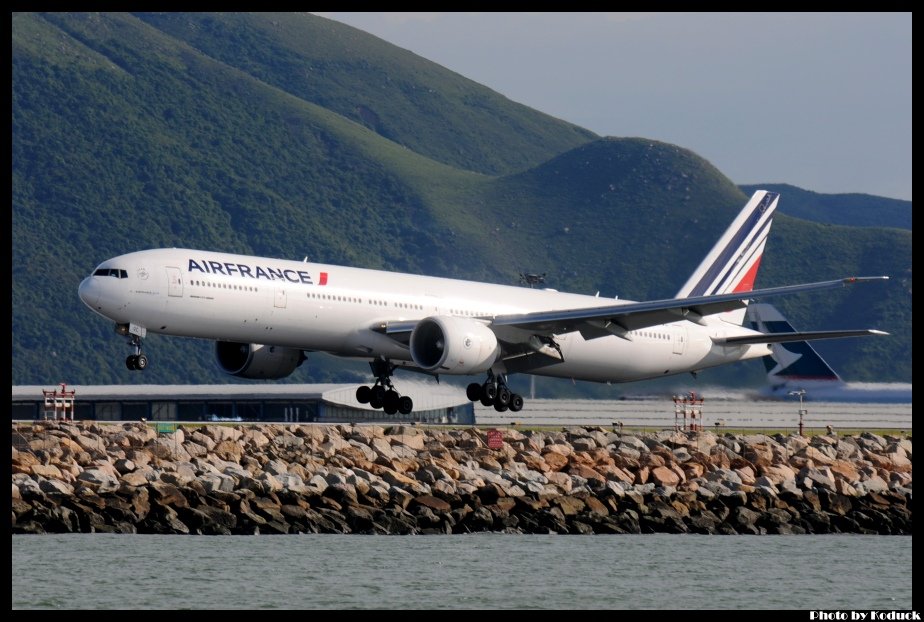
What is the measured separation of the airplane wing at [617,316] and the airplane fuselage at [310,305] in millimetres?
761

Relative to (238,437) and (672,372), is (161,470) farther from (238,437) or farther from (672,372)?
(672,372)

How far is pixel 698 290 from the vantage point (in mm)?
74312

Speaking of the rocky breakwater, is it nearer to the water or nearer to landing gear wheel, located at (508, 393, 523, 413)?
the water

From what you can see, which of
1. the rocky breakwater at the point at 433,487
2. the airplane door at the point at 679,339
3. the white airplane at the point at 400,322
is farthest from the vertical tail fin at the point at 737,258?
the rocky breakwater at the point at 433,487

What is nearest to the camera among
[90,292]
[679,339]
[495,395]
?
[90,292]

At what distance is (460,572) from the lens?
4753cm

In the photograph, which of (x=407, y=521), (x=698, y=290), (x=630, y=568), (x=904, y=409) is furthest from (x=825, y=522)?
(x=904, y=409)

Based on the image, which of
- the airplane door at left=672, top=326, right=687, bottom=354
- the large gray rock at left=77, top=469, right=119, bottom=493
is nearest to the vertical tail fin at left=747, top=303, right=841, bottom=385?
the airplane door at left=672, top=326, right=687, bottom=354

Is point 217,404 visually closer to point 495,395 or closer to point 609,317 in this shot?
point 495,395

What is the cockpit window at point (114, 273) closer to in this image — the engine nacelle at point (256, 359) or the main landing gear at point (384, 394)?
the engine nacelle at point (256, 359)

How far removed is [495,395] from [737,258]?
67.2 feet

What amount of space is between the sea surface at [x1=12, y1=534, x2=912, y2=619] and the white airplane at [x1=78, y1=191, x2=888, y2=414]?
21.1ft

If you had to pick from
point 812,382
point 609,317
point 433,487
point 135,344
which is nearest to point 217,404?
point 812,382
